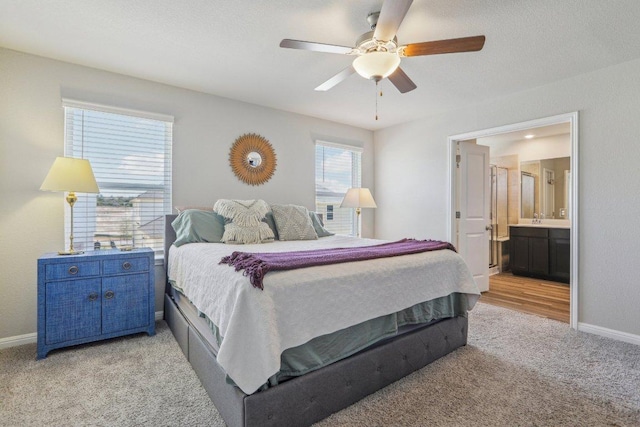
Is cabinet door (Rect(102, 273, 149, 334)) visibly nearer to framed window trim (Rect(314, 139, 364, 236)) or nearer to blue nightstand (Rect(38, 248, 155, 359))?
blue nightstand (Rect(38, 248, 155, 359))

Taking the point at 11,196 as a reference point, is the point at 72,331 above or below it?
below

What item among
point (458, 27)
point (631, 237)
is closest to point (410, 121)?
point (458, 27)

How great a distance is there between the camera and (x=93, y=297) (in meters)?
2.48

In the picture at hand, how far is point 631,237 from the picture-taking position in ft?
8.82

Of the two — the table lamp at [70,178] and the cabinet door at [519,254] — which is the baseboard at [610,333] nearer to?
the cabinet door at [519,254]

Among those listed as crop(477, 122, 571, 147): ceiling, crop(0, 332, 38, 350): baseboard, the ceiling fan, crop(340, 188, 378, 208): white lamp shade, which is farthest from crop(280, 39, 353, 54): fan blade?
crop(477, 122, 571, 147): ceiling

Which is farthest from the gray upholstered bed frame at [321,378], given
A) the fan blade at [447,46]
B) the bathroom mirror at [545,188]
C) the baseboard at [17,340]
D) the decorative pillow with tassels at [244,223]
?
the bathroom mirror at [545,188]

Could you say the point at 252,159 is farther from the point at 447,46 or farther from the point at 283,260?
the point at 447,46

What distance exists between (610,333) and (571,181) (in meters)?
1.42

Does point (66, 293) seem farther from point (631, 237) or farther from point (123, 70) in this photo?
point (631, 237)

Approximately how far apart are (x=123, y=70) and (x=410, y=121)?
357 centimetres

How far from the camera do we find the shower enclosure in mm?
5602

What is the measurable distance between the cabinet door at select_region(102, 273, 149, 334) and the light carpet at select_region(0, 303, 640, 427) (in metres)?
0.15

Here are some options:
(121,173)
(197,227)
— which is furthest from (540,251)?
(121,173)
